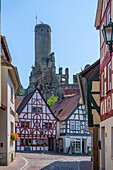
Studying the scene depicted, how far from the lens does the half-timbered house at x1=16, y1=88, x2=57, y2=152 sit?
38.8 m

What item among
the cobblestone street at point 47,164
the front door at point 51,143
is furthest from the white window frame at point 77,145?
the cobblestone street at point 47,164

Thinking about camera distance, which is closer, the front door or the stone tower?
the front door

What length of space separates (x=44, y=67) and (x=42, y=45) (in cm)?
700

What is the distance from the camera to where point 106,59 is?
1352cm

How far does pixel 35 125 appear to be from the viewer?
39.8 meters

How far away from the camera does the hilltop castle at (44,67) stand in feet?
310

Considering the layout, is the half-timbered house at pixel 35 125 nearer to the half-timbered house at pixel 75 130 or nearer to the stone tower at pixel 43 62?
the half-timbered house at pixel 75 130

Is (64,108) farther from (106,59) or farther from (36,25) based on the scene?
(36,25)

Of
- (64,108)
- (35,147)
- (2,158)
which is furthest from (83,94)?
(64,108)

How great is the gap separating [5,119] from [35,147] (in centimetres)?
2062

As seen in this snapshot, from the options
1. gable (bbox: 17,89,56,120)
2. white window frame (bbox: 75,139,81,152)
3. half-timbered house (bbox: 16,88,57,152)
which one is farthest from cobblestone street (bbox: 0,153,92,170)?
gable (bbox: 17,89,56,120)

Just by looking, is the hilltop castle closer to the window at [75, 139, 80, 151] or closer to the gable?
the gable

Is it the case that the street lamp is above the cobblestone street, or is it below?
above

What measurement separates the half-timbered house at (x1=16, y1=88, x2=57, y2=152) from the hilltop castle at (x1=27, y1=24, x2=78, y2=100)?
49738mm
